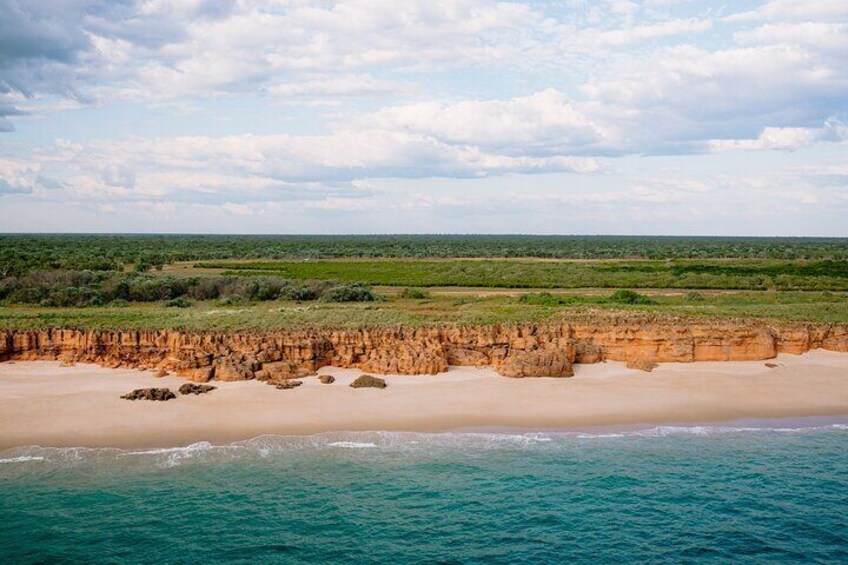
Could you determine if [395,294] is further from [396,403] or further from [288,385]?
[396,403]

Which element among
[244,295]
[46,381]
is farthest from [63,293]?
[46,381]

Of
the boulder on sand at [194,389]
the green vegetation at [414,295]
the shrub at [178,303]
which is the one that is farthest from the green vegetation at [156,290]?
the boulder on sand at [194,389]

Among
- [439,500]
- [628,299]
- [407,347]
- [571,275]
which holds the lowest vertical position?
[439,500]

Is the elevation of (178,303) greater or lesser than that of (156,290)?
lesser

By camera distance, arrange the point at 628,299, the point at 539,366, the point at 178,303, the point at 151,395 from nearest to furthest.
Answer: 1. the point at 151,395
2. the point at 539,366
3. the point at 178,303
4. the point at 628,299

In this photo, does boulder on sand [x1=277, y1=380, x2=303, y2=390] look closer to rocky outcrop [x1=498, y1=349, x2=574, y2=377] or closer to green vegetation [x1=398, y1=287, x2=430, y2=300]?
rocky outcrop [x1=498, y1=349, x2=574, y2=377]

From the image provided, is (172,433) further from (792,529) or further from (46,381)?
(792,529)

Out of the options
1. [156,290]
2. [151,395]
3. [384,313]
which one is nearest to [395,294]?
[384,313]
